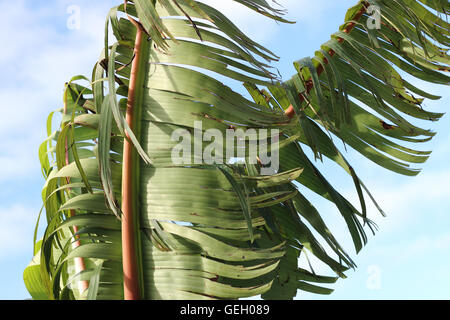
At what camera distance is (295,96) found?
59.1 inches

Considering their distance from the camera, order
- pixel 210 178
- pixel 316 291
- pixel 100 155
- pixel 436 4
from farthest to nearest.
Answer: pixel 436 4, pixel 316 291, pixel 210 178, pixel 100 155

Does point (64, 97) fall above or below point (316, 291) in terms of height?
above

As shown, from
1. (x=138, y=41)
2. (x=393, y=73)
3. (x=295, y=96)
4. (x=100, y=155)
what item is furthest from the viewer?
(x=393, y=73)

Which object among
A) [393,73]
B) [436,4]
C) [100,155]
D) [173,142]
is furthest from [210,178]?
[436,4]

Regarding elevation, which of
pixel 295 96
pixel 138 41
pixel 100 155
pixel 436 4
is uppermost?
pixel 436 4

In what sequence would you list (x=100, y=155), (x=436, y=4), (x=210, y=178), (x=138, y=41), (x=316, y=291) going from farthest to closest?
(x=436, y=4) < (x=316, y=291) < (x=138, y=41) < (x=210, y=178) < (x=100, y=155)

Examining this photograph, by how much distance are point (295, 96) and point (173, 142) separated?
451 mm

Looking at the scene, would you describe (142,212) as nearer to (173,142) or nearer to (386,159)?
(173,142)

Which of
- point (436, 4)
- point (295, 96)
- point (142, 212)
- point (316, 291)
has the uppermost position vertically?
point (436, 4)

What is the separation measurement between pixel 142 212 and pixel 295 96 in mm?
611
